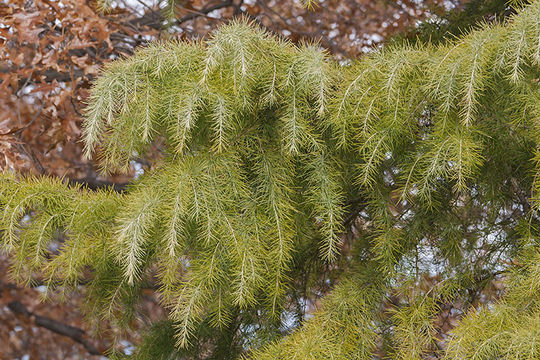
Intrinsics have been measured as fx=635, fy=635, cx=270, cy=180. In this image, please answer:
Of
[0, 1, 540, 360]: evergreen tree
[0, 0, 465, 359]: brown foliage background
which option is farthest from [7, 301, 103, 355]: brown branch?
[0, 1, 540, 360]: evergreen tree

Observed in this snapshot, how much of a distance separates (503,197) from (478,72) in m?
0.54

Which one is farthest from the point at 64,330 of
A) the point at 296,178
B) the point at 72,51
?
the point at 296,178

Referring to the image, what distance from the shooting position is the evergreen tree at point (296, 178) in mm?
1653

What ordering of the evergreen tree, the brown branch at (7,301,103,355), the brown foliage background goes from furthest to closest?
the brown branch at (7,301,103,355), the brown foliage background, the evergreen tree

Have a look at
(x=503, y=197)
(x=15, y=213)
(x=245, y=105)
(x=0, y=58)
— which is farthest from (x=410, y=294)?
(x=0, y=58)

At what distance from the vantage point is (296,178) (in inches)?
74.0

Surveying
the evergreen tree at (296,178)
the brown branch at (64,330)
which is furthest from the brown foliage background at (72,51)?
the evergreen tree at (296,178)

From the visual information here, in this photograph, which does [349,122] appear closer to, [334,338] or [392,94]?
[392,94]

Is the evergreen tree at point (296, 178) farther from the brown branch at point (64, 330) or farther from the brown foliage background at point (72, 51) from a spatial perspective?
the brown branch at point (64, 330)

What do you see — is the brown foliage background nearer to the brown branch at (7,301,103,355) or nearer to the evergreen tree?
the brown branch at (7,301,103,355)

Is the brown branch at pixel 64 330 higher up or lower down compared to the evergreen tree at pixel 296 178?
lower down

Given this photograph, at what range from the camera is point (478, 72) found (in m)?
1.68

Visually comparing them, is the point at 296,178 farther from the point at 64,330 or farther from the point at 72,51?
the point at 64,330

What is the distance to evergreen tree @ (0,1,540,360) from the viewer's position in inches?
65.1
